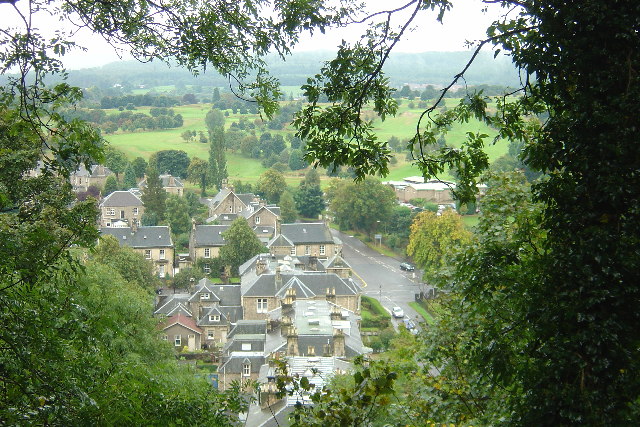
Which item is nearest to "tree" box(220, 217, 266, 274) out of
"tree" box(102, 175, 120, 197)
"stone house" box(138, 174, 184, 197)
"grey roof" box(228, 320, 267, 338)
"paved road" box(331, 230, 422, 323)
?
"paved road" box(331, 230, 422, 323)

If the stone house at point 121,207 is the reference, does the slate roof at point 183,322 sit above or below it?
below

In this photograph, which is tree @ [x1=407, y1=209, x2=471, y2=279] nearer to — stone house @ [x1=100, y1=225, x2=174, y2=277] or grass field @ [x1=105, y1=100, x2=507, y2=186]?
grass field @ [x1=105, y1=100, x2=507, y2=186]

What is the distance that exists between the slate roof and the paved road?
1186 centimetres

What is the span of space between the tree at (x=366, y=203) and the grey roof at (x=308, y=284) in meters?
17.9

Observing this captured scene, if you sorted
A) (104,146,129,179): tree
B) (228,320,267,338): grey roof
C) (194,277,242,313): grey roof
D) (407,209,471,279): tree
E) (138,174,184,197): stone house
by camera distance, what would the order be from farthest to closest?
(104,146,129,179): tree < (138,174,184,197): stone house < (407,209,471,279): tree < (194,277,242,313): grey roof < (228,320,267,338): grey roof

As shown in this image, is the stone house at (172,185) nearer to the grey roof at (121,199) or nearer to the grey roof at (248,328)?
the grey roof at (121,199)

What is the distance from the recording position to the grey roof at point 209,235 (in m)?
51.6

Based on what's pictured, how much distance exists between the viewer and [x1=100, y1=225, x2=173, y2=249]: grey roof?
49.4 m

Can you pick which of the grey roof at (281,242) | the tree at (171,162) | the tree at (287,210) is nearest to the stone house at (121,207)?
the tree at (287,210)

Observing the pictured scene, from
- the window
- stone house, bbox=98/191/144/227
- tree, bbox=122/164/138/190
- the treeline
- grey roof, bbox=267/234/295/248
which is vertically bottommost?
the window

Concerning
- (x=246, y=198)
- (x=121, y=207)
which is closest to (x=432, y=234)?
(x=246, y=198)

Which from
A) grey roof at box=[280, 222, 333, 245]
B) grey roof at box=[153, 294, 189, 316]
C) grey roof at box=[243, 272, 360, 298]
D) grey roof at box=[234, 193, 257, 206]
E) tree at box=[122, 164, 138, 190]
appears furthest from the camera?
tree at box=[122, 164, 138, 190]

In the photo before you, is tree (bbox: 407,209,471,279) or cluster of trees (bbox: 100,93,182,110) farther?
cluster of trees (bbox: 100,93,182,110)

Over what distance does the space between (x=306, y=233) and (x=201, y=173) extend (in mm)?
21092
